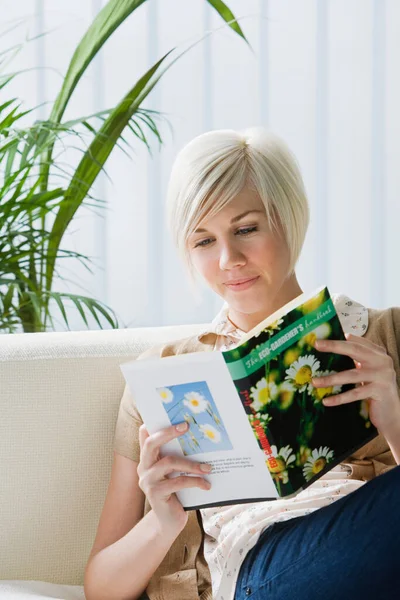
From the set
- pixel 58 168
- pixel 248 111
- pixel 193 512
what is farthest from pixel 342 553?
pixel 248 111

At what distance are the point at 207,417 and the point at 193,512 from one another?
1.40 ft

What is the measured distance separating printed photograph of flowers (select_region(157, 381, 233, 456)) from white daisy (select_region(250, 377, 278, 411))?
60 mm

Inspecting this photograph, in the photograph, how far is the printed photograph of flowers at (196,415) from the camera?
3.75 ft

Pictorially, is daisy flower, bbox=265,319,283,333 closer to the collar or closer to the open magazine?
the open magazine

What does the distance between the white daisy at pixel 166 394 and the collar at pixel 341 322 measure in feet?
1.41

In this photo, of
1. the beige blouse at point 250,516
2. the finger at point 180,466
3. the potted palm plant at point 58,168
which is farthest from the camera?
the potted palm plant at point 58,168

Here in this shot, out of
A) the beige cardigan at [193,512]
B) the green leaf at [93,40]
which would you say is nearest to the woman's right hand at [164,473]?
the beige cardigan at [193,512]

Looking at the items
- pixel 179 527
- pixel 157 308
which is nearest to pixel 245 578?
pixel 179 527

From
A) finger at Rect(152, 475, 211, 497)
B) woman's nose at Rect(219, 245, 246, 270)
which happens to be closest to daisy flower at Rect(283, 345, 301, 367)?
finger at Rect(152, 475, 211, 497)

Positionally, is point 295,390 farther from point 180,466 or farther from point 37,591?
point 37,591

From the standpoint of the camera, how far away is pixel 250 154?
4.87ft

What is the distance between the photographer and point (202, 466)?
121 centimetres

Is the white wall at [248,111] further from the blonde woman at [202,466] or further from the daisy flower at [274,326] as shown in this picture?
the daisy flower at [274,326]

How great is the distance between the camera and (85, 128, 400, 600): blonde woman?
1226 millimetres
